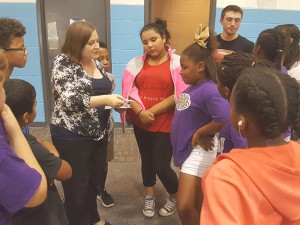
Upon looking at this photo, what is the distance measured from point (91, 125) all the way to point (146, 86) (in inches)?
24.2

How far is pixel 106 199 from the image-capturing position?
8.74 ft

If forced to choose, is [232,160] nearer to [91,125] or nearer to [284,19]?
[91,125]

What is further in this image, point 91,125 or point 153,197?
point 153,197

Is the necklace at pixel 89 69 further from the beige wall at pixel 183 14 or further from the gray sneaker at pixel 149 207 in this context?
the beige wall at pixel 183 14

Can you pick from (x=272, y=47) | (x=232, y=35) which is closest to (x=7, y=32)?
(x=272, y=47)

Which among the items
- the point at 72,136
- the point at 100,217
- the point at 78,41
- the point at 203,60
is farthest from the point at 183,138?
the point at 100,217

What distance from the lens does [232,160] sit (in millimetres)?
941

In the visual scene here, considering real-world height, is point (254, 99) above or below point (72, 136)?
above

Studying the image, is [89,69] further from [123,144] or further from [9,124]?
[123,144]

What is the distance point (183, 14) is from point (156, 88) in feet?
14.4

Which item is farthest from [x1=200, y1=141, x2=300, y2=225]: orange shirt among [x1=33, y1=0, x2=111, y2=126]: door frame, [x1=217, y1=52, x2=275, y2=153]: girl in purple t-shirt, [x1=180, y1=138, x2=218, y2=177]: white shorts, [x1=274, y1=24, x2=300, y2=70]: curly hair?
[x1=33, y1=0, x2=111, y2=126]: door frame

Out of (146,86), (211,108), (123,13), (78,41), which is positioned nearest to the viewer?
(211,108)

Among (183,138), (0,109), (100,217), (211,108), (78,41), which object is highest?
(78,41)

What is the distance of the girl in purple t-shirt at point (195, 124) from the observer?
176 centimetres
